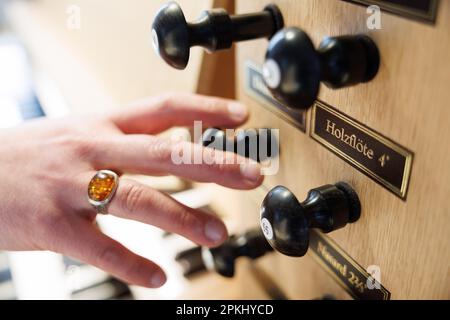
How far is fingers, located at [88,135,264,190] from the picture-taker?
50 cm

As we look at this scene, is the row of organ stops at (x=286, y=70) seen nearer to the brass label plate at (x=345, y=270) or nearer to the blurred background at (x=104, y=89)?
the brass label plate at (x=345, y=270)

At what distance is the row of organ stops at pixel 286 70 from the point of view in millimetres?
302

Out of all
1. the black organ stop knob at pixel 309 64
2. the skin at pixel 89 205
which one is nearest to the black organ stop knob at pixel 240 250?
the skin at pixel 89 205

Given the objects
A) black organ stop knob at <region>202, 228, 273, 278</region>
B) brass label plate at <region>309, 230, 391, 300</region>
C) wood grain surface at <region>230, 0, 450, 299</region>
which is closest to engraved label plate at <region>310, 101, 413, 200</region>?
wood grain surface at <region>230, 0, 450, 299</region>

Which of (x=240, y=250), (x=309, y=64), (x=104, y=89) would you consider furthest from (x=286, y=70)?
(x=104, y=89)

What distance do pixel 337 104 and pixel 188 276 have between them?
44 cm

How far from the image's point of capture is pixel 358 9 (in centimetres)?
36

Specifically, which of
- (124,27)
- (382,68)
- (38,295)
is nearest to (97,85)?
(124,27)

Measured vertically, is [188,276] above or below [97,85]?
below

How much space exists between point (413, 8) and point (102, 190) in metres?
0.36

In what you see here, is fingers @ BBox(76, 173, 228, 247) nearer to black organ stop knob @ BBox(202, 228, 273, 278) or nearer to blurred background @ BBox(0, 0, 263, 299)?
black organ stop knob @ BBox(202, 228, 273, 278)

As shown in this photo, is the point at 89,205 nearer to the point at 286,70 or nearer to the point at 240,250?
the point at 240,250

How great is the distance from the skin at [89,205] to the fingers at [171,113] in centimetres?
7

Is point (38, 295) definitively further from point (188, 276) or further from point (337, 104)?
point (337, 104)
